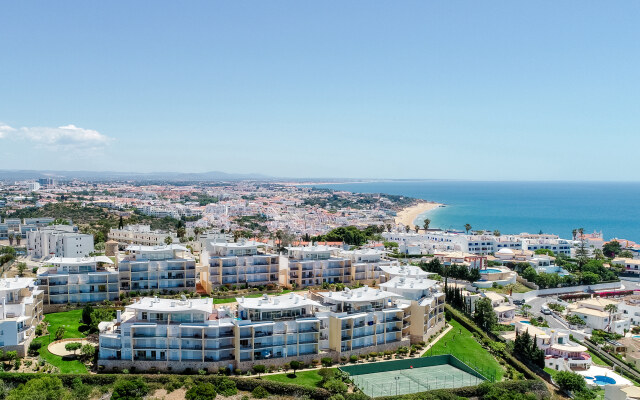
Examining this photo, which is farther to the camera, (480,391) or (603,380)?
(603,380)

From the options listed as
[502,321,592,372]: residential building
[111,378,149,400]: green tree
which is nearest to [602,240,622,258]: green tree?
[502,321,592,372]: residential building

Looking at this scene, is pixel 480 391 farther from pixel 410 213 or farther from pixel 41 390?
pixel 410 213

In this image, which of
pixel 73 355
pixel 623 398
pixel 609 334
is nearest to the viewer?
pixel 623 398

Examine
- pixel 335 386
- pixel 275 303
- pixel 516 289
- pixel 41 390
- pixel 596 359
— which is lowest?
pixel 596 359

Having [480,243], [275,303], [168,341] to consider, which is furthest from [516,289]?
[168,341]

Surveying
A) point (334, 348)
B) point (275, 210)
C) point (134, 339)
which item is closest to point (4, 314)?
point (134, 339)

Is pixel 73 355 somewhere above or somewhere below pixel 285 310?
below

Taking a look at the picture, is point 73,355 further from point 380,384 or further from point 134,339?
point 380,384
